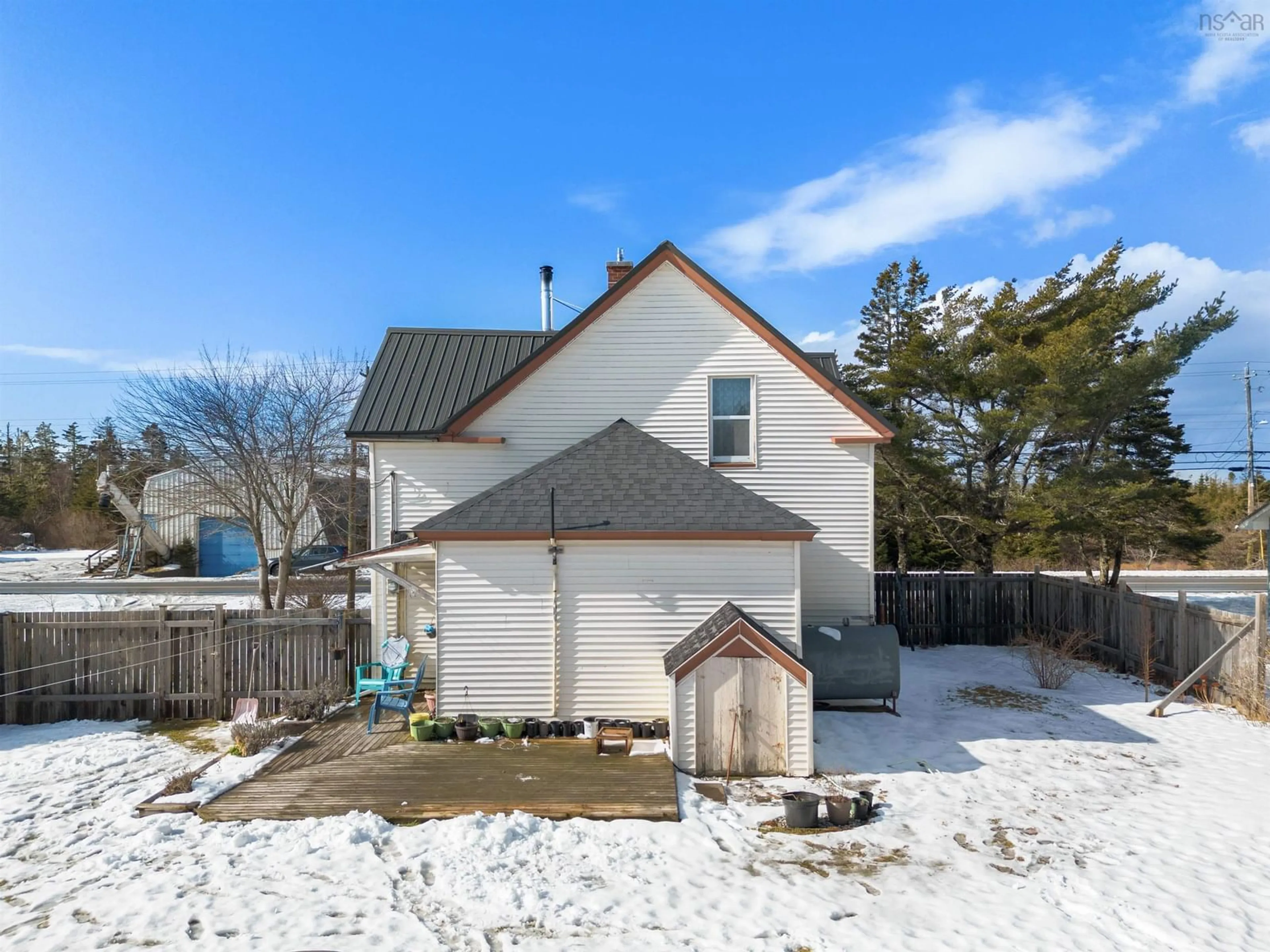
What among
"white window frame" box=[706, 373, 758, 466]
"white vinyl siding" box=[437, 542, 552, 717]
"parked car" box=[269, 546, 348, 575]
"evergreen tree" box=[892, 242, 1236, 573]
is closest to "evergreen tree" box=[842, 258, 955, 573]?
"evergreen tree" box=[892, 242, 1236, 573]

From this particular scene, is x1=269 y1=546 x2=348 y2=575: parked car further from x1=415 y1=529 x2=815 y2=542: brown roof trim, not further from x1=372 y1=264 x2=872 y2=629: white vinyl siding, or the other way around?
x1=415 y1=529 x2=815 y2=542: brown roof trim

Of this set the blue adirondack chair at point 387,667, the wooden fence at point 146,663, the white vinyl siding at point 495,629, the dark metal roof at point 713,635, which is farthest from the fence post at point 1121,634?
the wooden fence at point 146,663

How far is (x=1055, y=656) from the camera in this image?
46.3ft

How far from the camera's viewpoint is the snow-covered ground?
5750mm

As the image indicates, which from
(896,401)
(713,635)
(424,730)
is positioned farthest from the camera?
(896,401)

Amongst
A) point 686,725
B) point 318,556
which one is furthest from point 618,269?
point 318,556

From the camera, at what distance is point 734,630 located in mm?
9391

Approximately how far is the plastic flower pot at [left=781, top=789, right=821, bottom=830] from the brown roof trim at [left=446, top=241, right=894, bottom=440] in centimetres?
757

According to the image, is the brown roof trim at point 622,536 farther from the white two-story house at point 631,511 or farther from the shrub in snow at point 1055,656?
the shrub in snow at point 1055,656

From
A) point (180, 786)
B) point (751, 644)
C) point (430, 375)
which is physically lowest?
point (180, 786)

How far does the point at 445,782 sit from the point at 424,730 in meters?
1.85

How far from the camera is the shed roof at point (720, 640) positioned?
939 centimetres

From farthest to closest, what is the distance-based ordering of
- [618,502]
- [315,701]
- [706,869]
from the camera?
[315,701] < [618,502] < [706,869]

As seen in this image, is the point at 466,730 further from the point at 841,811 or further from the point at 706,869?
the point at 841,811
